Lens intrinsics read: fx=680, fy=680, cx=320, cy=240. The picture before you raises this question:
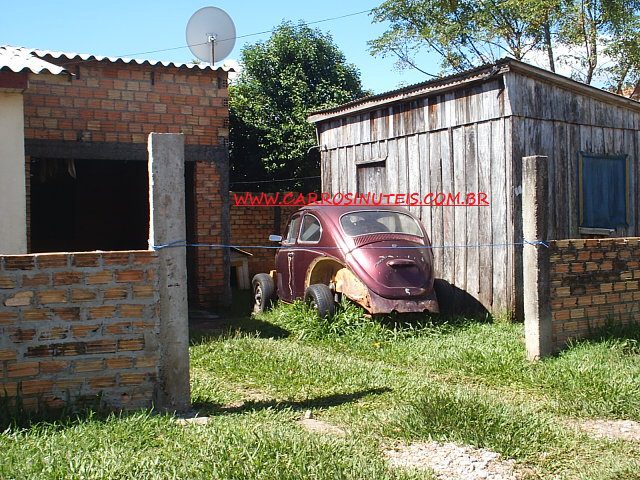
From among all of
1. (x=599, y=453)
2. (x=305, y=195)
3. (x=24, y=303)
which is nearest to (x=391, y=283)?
(x=599, y=453)

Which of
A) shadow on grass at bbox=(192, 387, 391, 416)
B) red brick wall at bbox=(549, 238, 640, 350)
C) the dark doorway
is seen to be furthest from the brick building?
red brick wall at bbox=(549, 238, 640, 350)

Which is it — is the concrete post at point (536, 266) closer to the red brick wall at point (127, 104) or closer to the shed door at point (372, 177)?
the shed door at point (372, 177)

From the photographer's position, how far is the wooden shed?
29.8 feet

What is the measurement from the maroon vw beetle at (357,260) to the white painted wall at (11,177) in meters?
3.52

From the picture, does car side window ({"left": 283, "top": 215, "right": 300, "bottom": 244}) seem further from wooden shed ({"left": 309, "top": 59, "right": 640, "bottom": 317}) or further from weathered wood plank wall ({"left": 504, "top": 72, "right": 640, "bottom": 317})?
weathered wood plank wall ({"left": 504, "top": 72, "right": 640, "bottom": 317})

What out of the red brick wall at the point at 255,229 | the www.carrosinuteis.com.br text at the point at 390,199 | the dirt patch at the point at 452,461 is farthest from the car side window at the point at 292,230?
the dirt patch at the point at 452,461

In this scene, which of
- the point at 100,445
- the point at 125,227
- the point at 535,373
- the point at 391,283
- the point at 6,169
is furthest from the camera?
the point at 125,227

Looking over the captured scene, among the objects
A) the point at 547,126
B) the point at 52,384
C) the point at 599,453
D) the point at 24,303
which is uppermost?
the point at 547,126

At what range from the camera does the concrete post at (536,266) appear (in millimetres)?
6582

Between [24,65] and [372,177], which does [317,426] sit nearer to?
[24,65]

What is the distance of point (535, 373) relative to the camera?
6098mm

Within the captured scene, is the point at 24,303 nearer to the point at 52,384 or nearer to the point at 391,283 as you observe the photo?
the point at 52,384

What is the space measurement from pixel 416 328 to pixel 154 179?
431 centimetres

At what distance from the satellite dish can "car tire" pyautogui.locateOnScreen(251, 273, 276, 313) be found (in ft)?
14.4
